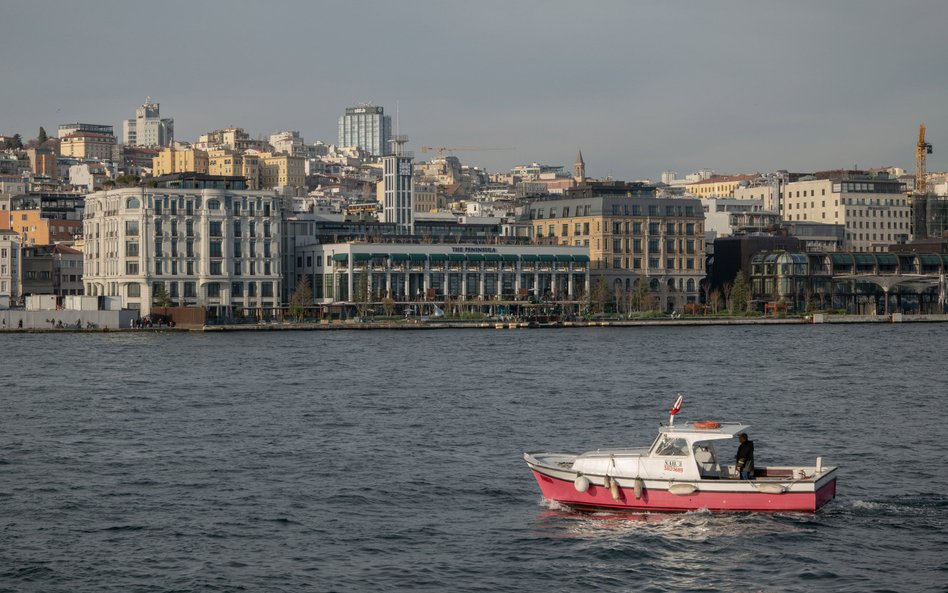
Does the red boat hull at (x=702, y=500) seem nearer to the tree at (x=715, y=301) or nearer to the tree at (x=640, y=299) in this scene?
the tree at (x=640, y=299)

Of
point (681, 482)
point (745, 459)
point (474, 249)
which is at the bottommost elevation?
point (681, 482)

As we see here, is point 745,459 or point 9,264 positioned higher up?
point 9,264

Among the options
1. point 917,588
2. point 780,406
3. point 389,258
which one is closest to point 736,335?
point 389,258

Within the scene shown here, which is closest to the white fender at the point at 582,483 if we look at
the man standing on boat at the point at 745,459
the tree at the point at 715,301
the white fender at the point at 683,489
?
the white fender at the point at 683,489

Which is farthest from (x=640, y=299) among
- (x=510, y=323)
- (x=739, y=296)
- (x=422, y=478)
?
(x=422, y=478)

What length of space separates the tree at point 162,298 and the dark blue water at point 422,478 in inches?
2059

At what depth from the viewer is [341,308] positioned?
156 m

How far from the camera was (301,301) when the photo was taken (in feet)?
496

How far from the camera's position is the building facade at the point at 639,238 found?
17888 centimetres

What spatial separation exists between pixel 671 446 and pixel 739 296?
5352 inches

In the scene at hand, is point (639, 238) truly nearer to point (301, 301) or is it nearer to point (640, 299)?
point (640, 299)

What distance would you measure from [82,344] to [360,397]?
52625mm

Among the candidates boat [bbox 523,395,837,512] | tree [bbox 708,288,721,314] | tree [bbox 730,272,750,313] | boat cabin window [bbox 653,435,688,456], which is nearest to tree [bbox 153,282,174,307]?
tree [bbox 708,288,721,314]

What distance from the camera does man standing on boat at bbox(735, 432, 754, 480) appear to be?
35594 millimetres
